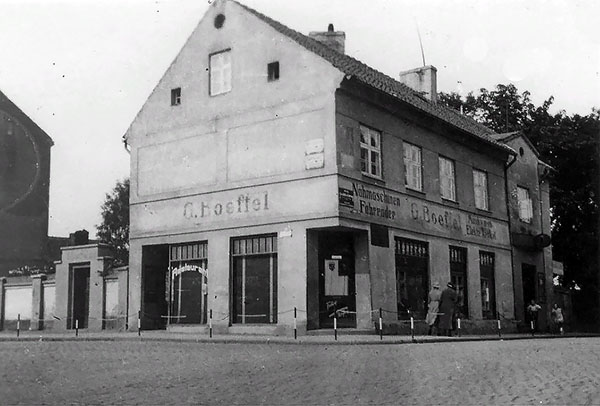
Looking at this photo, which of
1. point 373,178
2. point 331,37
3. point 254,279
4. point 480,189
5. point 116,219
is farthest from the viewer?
point 116,219

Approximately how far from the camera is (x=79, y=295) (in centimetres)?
2794

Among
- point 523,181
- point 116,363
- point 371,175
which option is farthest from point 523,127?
point 116,363

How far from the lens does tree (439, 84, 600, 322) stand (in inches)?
1594

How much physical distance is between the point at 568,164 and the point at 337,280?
78.2 feet

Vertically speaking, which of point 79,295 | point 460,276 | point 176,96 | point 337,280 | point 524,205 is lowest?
point 79,295

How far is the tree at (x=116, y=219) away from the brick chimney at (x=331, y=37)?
3059 centimetres

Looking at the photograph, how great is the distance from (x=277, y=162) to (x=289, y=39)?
3.66 metres

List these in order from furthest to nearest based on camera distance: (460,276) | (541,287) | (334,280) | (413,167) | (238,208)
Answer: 1. (541,287)
2. (460,276)
3. (413,167)
4. (238,208)
5. (334,280)

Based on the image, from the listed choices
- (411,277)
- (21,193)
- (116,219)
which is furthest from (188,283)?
(116,219)

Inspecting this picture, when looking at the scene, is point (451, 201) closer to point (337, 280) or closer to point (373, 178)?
point (373, 178)

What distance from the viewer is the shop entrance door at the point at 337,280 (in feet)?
71.0

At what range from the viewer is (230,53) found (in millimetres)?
23859

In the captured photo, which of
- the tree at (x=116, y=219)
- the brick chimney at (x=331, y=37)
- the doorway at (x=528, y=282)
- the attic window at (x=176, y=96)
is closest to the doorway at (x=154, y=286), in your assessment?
the attic window at (x=176, y=96)

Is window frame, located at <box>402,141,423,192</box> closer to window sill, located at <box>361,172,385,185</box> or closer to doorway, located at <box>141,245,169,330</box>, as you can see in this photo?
window sill, located at <box>361,172,385,185</box>
